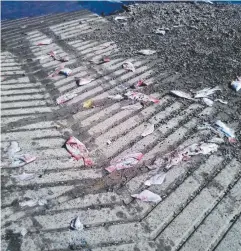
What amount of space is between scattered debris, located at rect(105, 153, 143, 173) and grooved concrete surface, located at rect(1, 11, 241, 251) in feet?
0.23

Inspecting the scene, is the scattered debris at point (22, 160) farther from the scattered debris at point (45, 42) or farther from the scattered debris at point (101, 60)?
the scattered debris at point (45, 42)

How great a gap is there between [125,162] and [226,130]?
4.56 ft

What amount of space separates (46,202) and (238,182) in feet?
6.53

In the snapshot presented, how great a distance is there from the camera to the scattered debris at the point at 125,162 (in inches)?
138

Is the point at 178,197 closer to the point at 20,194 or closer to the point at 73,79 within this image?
the point at 20,194

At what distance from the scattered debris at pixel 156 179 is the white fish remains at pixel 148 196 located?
0.39 ft

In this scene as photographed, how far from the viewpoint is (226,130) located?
3.98 meters

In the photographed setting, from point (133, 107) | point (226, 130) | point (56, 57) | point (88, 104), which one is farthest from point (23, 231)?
point (56, 57)

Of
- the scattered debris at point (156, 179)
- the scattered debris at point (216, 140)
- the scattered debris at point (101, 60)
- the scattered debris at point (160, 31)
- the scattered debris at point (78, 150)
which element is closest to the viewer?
the scattered debris at point (156, 179)

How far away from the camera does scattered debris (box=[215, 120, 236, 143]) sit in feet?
12.7

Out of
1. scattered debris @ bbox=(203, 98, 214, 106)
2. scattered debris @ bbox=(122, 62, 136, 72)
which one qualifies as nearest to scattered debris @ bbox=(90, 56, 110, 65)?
scattered debris @ bbox=(122, 62, 136, 72)

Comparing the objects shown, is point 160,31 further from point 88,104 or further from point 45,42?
point 88,104

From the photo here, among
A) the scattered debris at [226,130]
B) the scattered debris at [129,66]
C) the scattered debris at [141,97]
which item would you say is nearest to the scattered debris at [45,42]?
the scattered debris at [129,66]

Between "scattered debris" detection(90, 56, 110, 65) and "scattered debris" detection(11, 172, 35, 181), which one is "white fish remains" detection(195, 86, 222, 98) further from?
"scattered debris" detection(11, 172, 35, 181)
